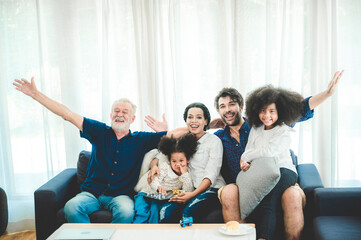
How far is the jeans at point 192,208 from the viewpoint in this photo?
2625 mm

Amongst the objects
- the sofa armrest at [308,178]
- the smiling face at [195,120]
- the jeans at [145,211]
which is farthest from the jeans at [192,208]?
the sofa armrest at [308,178]

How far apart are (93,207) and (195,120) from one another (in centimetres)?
100

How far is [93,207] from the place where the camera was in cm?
279

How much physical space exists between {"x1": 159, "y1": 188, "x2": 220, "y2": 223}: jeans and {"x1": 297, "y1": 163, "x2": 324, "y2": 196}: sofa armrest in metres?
0.63

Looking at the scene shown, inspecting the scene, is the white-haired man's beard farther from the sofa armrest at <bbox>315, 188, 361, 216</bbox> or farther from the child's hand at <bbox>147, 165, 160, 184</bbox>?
the sofa armrest at <bbox>315, 188, 361, 216</bbox>

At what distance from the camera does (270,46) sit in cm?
327

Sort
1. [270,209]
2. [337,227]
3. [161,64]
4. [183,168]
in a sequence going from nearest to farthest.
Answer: [337,227], [270,209], [183,168], [161,64]

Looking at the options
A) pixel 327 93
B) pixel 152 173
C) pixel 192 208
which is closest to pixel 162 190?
pixel 152 173

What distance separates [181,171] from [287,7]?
5.36 ft

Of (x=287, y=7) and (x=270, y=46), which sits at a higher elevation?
(x=287, y=7)

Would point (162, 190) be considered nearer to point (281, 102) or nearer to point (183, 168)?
point (183, 168)

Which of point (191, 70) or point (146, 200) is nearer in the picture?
point (146, 200)

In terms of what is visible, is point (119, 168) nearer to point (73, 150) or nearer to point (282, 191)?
point (73, 150)

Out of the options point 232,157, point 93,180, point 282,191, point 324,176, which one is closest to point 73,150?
point 93,180
